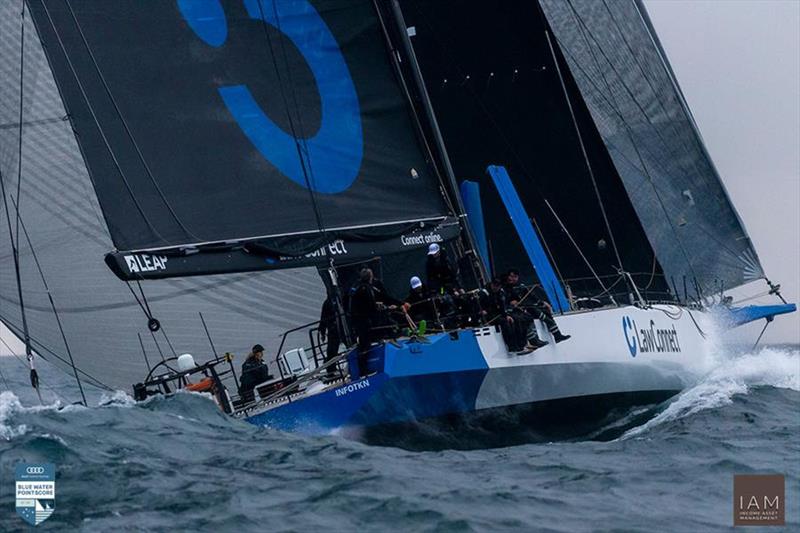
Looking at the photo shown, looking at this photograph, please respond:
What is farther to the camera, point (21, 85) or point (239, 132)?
point (239, 132)

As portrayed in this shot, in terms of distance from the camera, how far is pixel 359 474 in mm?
8781

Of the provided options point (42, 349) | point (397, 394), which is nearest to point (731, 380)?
point (397, 394)

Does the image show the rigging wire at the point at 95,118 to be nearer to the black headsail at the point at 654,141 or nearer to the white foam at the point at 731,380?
the white foam at the point at 731,380

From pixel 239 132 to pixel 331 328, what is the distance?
6.06 feet

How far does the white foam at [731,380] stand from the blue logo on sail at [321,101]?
3.51 meters

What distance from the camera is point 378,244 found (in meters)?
12.6

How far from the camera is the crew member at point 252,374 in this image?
11875mm

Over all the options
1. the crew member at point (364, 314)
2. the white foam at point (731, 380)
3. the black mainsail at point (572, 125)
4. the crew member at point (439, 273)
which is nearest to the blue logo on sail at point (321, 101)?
the crew member at point (439, 273)

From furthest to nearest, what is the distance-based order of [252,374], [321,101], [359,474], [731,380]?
[731,380] < [321,101] < [252,374] < [359,474]

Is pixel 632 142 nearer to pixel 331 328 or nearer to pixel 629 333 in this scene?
pixel 629 333

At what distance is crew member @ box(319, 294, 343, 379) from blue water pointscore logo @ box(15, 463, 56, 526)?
362 cm

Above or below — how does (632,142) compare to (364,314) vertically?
above

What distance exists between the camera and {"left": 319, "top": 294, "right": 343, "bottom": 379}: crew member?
11.9m

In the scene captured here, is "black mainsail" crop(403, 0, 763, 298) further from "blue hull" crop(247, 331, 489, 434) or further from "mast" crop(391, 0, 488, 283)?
"blue hull" crop(247, 331, 489, 434)
